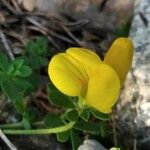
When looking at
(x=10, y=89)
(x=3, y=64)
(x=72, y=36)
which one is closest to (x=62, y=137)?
(x=10, y=89)

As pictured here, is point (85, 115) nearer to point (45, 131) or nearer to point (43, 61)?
point (45, 131)

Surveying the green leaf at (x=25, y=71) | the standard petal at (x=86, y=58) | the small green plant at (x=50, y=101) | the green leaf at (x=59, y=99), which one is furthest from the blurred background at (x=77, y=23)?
the standard petal at (x=86, y=58)

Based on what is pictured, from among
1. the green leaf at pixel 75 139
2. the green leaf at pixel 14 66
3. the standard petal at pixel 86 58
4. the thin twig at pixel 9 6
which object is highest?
the standard petal at pixel 86 58

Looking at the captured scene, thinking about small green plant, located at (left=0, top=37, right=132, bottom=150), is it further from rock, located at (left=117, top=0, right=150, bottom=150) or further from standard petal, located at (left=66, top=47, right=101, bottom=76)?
rock, located at (left=117, top=0, right=150, bottom=150)

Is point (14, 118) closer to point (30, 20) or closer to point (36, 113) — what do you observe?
point (36, 113)

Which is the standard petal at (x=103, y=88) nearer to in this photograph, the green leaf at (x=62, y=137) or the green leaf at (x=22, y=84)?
the green leaf at (x=62, y=137)

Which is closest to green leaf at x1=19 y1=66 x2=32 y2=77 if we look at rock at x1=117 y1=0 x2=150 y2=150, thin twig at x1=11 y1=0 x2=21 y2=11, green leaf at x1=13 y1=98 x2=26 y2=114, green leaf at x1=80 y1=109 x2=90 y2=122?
green leaf at x1=13 y1=98 x2=26 y2=114
